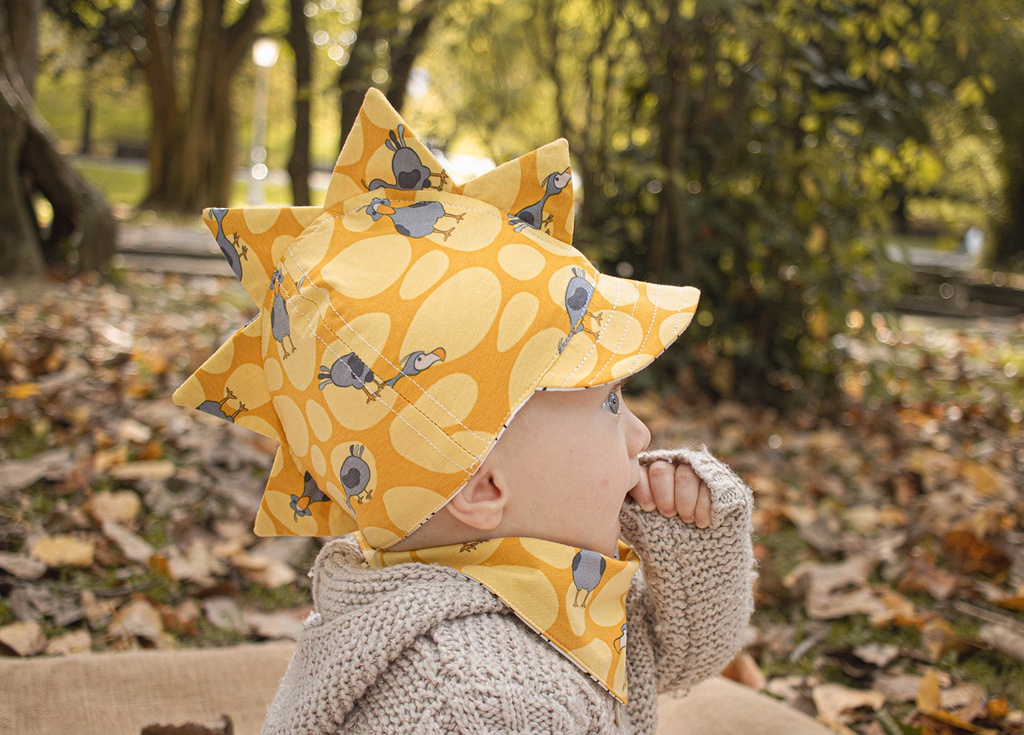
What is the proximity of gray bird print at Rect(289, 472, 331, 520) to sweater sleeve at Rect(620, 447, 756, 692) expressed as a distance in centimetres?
50

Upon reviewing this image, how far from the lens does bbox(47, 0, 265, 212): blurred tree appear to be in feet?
42.7

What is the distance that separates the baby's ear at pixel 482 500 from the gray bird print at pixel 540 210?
355mm

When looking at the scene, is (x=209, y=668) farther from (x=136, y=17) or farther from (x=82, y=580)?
(x=136, y=17)

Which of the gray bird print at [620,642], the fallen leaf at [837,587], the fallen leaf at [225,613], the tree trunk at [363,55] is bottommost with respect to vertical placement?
the fallen leaf at [225,613]

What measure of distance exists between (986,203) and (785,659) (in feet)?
39.5

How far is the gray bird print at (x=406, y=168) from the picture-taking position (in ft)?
4.48

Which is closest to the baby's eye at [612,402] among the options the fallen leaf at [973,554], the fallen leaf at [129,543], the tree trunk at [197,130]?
the fallen leaf at [129,543]

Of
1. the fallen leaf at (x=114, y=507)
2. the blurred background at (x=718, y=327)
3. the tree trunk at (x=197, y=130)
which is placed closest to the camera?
the blurred background at (x=718, y=327)

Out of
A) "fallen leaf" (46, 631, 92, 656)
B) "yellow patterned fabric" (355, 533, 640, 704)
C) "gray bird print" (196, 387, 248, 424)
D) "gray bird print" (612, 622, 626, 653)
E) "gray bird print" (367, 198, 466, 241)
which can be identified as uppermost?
"gray bird print" (367, 198, 466, 241)

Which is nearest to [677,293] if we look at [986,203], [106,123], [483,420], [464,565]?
[483,420]

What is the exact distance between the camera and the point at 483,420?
4.01ft

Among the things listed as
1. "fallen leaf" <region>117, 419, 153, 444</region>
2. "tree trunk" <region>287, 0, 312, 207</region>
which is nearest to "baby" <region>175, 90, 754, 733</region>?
"fallen leaf" <region>117, 419, 153, 444</region>

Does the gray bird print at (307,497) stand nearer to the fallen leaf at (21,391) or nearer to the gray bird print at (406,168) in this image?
the gray bird print at (406,168)

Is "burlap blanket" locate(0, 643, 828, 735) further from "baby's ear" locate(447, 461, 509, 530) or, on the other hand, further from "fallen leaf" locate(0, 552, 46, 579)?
"baby's ear" locate(447, 461, 509, 530)
